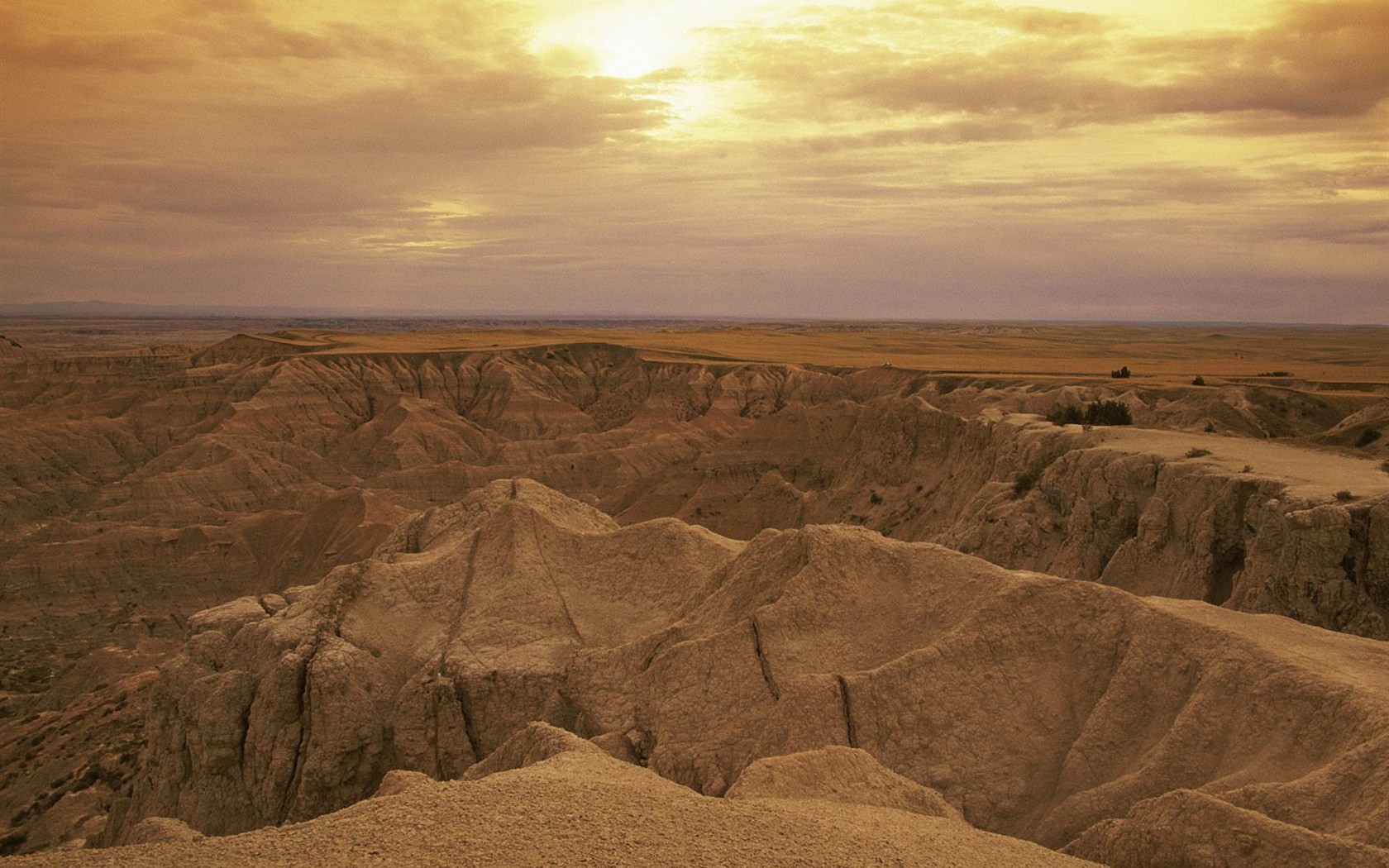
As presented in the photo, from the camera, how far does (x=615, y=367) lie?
417 feet

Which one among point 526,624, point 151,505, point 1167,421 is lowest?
point 151,505

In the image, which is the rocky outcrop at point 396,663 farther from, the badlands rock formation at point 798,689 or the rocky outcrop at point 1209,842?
the rocky outcrop at point 1209,842

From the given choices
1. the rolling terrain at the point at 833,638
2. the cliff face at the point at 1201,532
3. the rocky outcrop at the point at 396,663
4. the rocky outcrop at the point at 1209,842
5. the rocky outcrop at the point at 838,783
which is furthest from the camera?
the cliff face at the point at 1201,532

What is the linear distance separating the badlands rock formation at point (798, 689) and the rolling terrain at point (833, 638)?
7 centimetres

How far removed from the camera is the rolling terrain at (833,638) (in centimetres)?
1719

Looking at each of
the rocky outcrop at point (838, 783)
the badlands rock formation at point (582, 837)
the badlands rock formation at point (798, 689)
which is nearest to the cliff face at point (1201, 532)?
the badlands rock formation at point (798, 689)

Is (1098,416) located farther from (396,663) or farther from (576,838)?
(576,838)

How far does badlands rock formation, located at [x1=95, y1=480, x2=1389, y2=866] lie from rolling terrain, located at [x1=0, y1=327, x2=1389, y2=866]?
0.07 m

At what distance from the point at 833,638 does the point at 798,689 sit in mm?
2454

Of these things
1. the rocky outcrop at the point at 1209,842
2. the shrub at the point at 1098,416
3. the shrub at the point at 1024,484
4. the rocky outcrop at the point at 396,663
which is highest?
the shrub at the point at 1098,416

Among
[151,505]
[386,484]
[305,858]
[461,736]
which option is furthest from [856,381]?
[305,858]

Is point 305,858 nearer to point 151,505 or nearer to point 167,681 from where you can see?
point 167,681

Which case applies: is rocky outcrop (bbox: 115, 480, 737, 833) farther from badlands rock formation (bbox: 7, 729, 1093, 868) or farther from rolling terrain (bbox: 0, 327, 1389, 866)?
badlands rock formation (bbox: 7, 729, 1093, 868)

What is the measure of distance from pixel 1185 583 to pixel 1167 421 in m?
27.4
